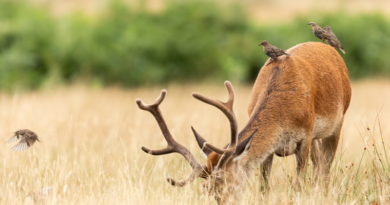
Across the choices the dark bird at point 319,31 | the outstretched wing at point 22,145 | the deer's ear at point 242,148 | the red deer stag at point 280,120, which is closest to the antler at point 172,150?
the red deer stag at point 280,120

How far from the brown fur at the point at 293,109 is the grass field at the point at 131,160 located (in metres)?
0.26

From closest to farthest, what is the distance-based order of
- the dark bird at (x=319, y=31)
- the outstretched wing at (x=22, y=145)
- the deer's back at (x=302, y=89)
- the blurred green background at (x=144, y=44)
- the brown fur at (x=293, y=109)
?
the brown fur at (x=293, y=109) < the deer's back at (x=302, y=89) < the outstretched wing at (x=22, y=145) < the dark bird at (x=319, y=31) < the blurred green background at (x=144, y=44)

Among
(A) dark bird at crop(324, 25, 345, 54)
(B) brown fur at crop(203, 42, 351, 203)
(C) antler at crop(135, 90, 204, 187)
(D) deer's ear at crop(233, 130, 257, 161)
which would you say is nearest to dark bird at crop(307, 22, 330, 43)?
(A) dark bird at crop(324, 25, 345, 54)

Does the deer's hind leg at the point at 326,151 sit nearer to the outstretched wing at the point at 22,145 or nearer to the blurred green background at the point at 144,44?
the outstretched wing at the point at 22,145

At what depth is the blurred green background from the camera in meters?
12.8

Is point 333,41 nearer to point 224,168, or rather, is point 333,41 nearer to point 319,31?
point 319,31

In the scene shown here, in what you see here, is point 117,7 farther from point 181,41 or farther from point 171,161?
point 171,161

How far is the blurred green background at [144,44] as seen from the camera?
41.9 feet

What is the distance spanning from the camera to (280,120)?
4.02 metres

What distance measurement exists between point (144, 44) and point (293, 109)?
1027 centimetres

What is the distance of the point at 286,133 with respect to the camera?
404 centimetres

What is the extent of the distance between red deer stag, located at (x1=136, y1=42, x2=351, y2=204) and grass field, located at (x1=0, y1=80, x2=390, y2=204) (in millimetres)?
217

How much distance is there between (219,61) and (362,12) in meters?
8.36

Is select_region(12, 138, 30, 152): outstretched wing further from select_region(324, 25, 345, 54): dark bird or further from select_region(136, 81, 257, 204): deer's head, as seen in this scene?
select_region(324, 25, 345, 54): dark bird
